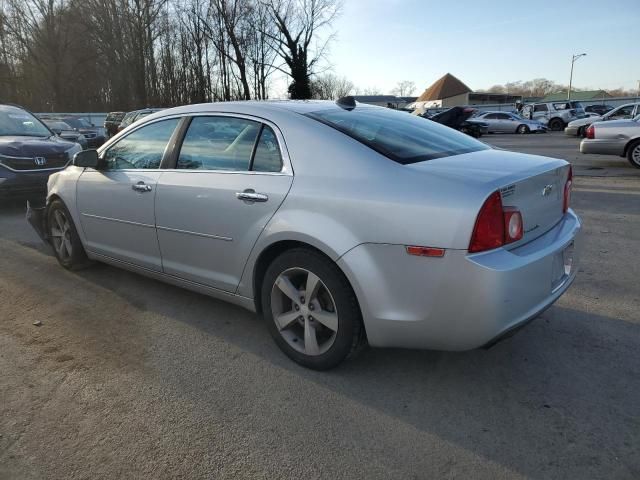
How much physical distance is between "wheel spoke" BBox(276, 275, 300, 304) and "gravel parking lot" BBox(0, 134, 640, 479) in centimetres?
45

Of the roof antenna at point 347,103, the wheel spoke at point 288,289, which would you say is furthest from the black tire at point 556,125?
the wheel spoke at point 288,289

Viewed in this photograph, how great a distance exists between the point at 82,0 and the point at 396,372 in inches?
1840

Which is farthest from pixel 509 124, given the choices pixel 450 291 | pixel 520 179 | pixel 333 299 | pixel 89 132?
pixel 450 291

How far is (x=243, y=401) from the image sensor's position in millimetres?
2719

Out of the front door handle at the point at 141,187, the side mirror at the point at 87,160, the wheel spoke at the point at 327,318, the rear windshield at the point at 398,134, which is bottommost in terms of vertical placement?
the wheel spoke at the point at 327,318

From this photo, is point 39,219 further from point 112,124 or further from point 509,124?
point 509,124

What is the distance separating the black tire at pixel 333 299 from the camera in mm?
2715

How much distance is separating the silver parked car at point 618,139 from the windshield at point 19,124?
11804 millimetres

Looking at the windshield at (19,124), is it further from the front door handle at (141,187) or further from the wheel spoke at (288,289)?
the wheel spoke at (288,289)

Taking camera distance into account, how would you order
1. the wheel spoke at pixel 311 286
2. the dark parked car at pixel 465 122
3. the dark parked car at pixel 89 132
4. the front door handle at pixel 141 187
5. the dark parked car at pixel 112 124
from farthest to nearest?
the dark parked car at pixel 112 124
the dark parked car at pixel 89 132
the dark parked car at pixel 465 122
the front door handle at pixel 141 187
the wheel spoke at pixel 311 286

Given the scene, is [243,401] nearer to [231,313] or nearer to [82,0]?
[231,313]

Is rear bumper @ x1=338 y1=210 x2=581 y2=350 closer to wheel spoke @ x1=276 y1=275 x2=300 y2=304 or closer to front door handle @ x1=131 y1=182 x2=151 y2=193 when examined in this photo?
wheel spoke @ x1=276 y1=275 x2=300 y2=304

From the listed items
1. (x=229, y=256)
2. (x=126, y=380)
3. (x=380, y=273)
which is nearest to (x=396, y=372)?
(x=380, y=273)

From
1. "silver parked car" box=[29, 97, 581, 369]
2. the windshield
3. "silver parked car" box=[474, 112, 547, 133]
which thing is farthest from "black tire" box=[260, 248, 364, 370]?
"silver parked car" box=[474, 112, 547, 133]
